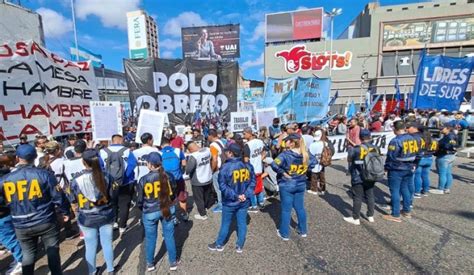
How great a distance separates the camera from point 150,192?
285 centimetres

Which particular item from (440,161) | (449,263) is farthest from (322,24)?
(449,263)

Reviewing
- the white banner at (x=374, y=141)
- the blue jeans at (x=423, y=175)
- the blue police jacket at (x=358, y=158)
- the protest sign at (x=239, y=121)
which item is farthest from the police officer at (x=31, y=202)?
the white banner at (x=374, y=141)

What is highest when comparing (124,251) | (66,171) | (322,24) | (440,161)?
(322,24)

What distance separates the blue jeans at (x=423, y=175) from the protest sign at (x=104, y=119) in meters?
6.62

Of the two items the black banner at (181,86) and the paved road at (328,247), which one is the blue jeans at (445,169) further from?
the black banner at (181,86)

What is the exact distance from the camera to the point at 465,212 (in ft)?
15.4

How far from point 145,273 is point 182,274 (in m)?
0.51

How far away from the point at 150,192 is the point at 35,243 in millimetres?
1389

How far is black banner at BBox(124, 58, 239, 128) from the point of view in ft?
17.8

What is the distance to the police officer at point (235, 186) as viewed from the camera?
3.29 metres

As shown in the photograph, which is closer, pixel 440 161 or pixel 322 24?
pixel 440 161

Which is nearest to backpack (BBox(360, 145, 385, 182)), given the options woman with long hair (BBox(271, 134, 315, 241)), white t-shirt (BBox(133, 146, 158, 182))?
woman with long hair (BBox(271, 134, 315, 241))

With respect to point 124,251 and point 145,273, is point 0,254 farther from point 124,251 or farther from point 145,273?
point 145,273

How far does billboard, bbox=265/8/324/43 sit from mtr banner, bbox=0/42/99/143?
3731 centimetres
